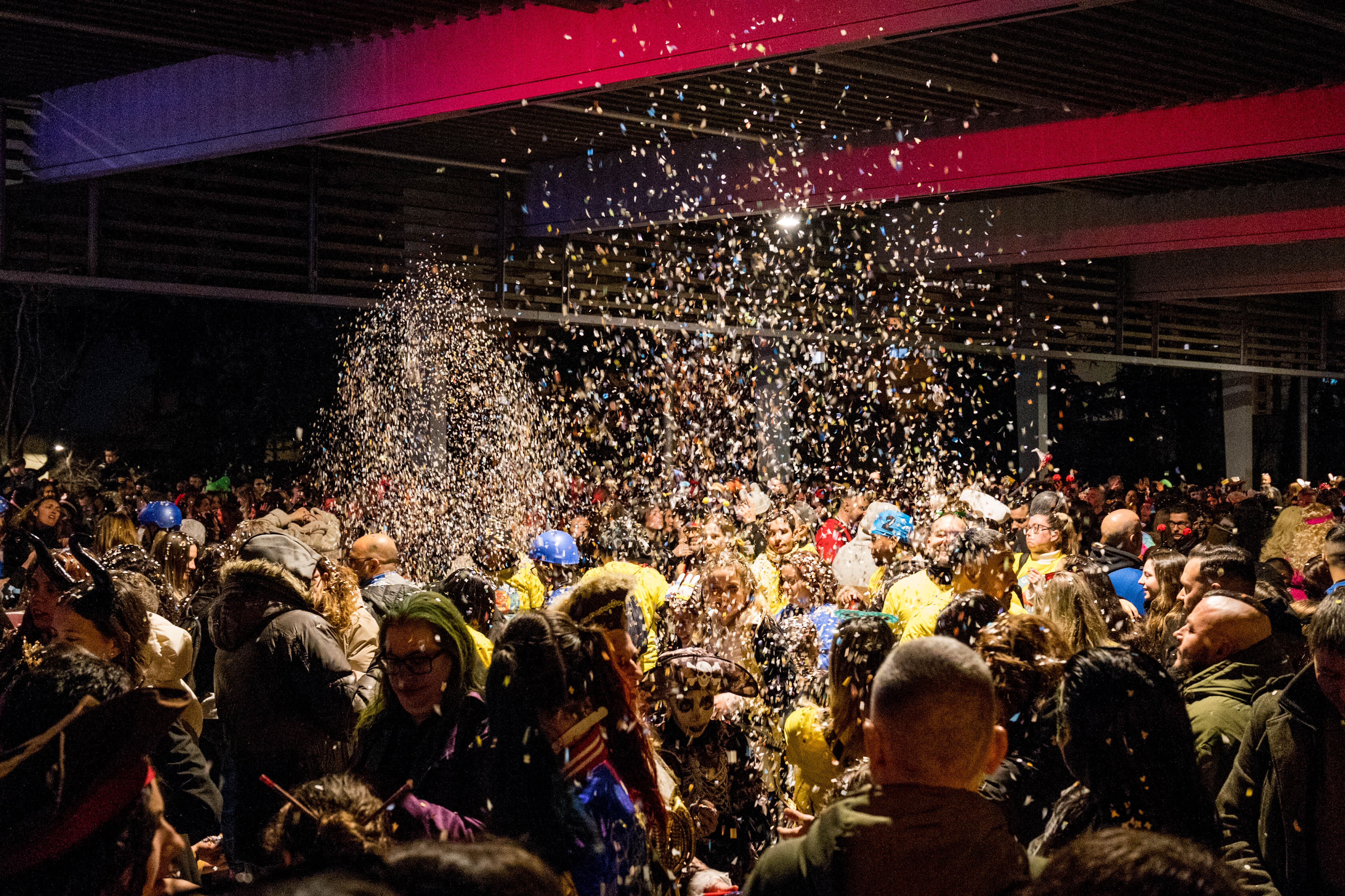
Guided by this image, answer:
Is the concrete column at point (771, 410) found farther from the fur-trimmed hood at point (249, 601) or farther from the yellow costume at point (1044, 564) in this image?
the fur-trimmed hood at point (249, 601)

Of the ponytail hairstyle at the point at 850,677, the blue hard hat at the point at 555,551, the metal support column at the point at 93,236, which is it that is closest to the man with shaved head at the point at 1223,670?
the ponytail hairstyle at the point at 850,677

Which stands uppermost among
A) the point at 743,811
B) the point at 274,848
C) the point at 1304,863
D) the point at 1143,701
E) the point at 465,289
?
the point at 465,289

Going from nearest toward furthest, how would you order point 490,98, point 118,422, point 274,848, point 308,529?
point 274,848 < point 490,98 < point 308,529 < point 118,422

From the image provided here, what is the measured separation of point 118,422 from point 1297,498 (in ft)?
55.1

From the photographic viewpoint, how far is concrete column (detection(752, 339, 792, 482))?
16.6 metres

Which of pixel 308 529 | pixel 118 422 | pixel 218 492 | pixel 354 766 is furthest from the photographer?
pixel 118 422

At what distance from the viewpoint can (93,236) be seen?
11148 millimetres

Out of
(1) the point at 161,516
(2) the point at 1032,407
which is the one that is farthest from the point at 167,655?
(2) the point at 1032,407

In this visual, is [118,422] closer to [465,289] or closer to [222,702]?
[465,289]

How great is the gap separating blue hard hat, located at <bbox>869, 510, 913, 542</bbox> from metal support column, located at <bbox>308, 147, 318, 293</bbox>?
727cm

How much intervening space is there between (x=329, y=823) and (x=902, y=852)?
1072 mm

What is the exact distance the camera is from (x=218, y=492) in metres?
13.0

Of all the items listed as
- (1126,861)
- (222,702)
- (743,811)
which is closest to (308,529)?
(222,702)

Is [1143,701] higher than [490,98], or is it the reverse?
[490,98]
